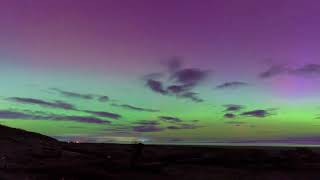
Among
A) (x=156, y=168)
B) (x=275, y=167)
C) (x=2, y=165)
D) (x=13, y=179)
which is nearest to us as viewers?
(x=13, y=179)

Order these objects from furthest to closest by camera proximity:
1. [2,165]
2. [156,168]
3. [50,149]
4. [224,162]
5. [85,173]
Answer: [50,149], [224,162], [156,168], [2,165], [85,173]

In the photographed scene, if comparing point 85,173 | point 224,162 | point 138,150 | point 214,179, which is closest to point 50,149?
point 138,150

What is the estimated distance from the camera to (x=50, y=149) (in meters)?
82.4

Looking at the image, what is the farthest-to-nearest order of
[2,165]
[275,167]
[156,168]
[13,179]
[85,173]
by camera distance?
[275,167]
[156,168]
[2,165]
[85,173]
[13,179]

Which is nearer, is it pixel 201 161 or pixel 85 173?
pixel 85 173

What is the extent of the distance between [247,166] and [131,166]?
18523 millimetres

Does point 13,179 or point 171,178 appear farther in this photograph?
point 171,178

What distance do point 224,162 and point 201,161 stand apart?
3.88m

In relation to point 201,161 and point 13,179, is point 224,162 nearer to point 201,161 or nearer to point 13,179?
point 201,161

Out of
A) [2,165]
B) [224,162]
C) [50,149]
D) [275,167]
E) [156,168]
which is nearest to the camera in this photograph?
[2,165]

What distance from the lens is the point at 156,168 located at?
192ft

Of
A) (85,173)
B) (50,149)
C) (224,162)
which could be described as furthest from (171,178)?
(50,149)

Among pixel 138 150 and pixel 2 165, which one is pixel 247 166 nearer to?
pixel 138 150

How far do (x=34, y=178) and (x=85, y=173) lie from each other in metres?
9.80
